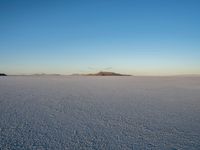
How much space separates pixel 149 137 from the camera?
2.87 m

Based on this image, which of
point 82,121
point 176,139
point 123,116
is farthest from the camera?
point 123,116

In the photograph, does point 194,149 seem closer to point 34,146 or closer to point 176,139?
point 176,139

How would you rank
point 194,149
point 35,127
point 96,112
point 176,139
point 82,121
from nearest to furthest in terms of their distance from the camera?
1. point 194,149
2. point 176,139
3. point 35,127
4. point 82,121
5. point 96,112

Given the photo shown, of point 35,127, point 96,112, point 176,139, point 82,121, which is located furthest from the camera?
point 96,112

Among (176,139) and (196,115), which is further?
(196,115)

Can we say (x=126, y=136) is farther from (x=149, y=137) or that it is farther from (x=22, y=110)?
(x=22, y=110)

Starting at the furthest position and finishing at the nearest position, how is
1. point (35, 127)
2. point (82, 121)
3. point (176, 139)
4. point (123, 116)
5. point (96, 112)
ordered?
point (96, 112) → point (123, 116) → point (82, 121) → point (35, 127) → point (176, 139)

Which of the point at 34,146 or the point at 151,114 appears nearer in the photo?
the point at 34,146

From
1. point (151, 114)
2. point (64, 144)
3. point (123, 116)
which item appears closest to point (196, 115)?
point (151, 114)

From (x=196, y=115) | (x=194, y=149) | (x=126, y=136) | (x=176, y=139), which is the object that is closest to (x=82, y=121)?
(x=126, y=136)

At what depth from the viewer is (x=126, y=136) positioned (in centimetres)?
292

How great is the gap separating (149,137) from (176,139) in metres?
0.33

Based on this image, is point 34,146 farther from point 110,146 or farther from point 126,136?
point 126,136

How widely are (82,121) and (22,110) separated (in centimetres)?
155
